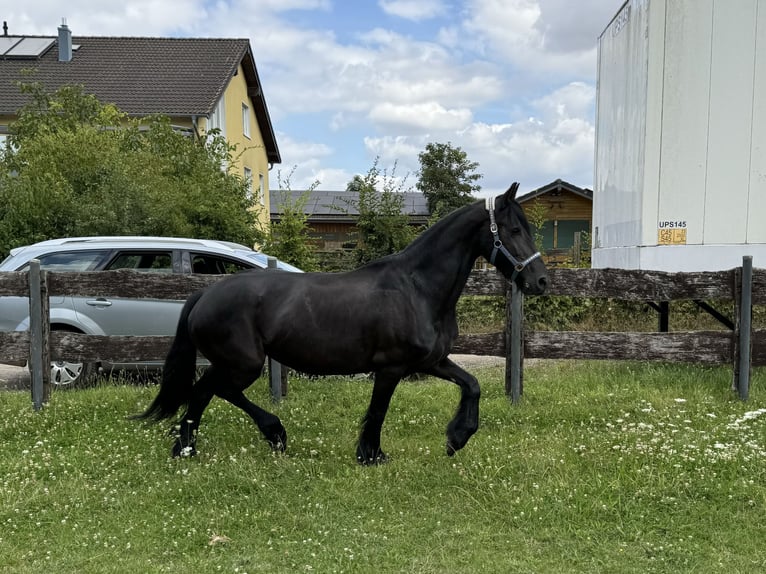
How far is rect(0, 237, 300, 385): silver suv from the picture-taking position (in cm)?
710

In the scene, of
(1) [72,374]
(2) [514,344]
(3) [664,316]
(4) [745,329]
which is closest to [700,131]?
(4) [745,329]

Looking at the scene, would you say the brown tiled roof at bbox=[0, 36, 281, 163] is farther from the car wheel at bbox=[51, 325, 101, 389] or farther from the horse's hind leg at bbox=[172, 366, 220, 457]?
the horse's hind leg at bbox=[172, 366, 220, 457]

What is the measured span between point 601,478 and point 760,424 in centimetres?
202

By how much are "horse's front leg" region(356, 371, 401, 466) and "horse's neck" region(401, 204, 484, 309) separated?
0.66m

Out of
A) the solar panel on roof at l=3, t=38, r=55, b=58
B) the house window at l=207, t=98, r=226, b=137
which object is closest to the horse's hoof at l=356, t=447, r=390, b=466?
the house window at l=207, t=98, r=226, b=137

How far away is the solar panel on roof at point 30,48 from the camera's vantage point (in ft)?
80.6

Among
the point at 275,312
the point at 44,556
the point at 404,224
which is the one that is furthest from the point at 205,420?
the point at 404,224

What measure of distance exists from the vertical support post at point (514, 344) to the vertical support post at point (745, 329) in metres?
2.13

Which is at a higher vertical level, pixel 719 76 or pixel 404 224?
pixel 719 76

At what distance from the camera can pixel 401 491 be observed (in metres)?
4.16

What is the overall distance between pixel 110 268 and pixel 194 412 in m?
3.31

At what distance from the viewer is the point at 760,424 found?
17.4 ft

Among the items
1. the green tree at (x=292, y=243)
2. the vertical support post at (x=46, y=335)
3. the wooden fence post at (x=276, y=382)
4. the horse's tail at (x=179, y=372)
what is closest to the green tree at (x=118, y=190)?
the green tree at (x=292, y=243)

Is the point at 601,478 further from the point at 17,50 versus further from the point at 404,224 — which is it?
the point at 17,50
